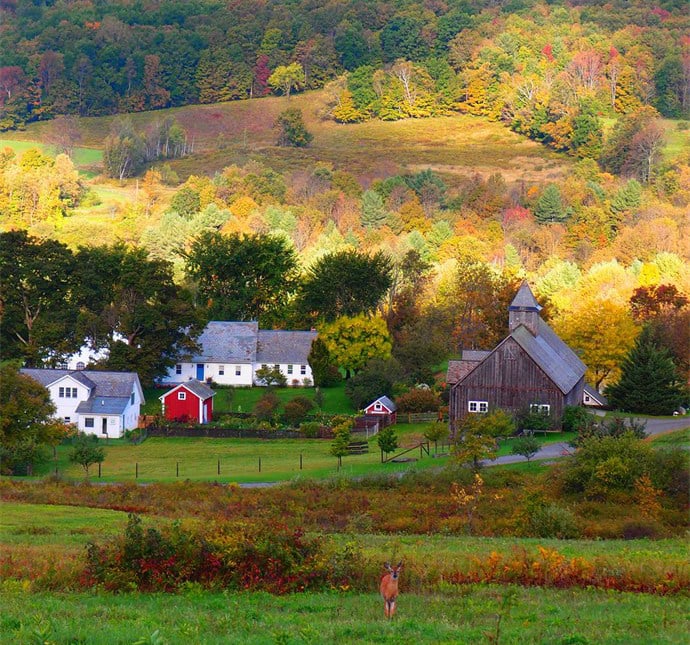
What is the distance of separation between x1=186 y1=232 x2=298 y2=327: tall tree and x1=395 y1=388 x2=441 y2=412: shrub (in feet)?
75.3

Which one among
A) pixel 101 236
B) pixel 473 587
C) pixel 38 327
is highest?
pixel 101 236

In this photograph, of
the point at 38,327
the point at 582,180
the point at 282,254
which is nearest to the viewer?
the point at 38,327

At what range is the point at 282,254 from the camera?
8800cm

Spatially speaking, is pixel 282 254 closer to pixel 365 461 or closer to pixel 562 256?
pixel 365 461

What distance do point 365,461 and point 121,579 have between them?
31.7m

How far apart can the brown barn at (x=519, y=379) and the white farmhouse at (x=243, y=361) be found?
15934mm

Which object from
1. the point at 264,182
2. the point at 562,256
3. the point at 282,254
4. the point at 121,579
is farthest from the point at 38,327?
the point at 264,182

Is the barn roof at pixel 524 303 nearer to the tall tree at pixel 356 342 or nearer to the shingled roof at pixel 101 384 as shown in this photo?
the tall tree at pixel 356 342

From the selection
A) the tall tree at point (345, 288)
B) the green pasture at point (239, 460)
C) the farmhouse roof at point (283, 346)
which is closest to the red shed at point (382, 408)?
the green pasture at point (239, 460)

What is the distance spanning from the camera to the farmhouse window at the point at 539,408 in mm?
58969

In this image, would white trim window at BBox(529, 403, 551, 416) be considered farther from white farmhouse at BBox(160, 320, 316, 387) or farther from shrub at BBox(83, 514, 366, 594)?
shrub at BBox(83, 514, 366, 594)

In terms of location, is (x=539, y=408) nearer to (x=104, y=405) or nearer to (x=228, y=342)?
(x=104, y=405)

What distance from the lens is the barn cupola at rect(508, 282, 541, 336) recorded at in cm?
6256

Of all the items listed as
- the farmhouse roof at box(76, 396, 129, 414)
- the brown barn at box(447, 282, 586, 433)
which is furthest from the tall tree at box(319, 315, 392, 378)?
the farmhouse roof at box(76, 396, 129, 414)
